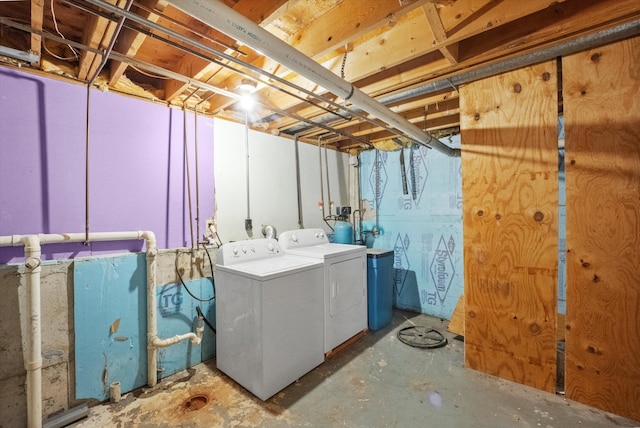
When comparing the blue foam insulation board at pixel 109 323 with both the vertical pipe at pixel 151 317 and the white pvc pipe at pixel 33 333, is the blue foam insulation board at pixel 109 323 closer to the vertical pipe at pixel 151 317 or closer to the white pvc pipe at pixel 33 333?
the vertical pipe at pixel 151 317

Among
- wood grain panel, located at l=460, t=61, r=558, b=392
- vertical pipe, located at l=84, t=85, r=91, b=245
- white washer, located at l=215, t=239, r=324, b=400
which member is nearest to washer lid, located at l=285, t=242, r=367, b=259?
white washer, located at l=215, t=239, r=324, b=400

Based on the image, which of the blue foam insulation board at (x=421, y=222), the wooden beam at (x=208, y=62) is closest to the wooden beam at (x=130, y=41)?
the wooden beam at (x=208, y=62)

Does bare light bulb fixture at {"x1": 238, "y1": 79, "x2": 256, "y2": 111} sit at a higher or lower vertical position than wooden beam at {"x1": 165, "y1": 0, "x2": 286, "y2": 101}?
lower

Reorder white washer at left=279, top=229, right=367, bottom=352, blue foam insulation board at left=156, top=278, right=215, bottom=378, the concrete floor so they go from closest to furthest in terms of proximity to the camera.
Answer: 1. the concrete floor
2. blue foam insulation board at left=156, top=278, right=215, bottom=378
3. white washer at left=279, top=229, right=367, bottom=352

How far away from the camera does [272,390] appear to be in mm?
1879

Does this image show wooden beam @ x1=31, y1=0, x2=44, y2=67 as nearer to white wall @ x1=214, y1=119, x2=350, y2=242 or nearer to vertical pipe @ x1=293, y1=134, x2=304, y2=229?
white wall @ x1=214, y1=119, x2=350, y2=242

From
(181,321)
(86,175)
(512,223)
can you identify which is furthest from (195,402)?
(512,223)

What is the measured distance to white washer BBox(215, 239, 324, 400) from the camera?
1.84 metres

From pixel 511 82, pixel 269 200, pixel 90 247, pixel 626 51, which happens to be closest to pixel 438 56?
pixel 511 82

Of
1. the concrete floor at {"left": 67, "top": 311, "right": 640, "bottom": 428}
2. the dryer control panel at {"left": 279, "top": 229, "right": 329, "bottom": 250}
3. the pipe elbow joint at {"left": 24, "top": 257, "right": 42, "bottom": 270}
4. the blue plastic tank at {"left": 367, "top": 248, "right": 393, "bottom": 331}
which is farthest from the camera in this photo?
the blue plastic tank at {"left": 367, "top": 248, "right": 393, "bottom": 331}

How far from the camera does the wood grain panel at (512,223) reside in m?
1.85

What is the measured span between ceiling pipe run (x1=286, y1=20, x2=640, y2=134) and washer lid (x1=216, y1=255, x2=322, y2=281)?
156 centimetres

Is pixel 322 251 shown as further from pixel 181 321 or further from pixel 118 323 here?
pixel 118 323

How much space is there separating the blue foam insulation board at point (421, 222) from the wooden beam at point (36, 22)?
3.40 metres
